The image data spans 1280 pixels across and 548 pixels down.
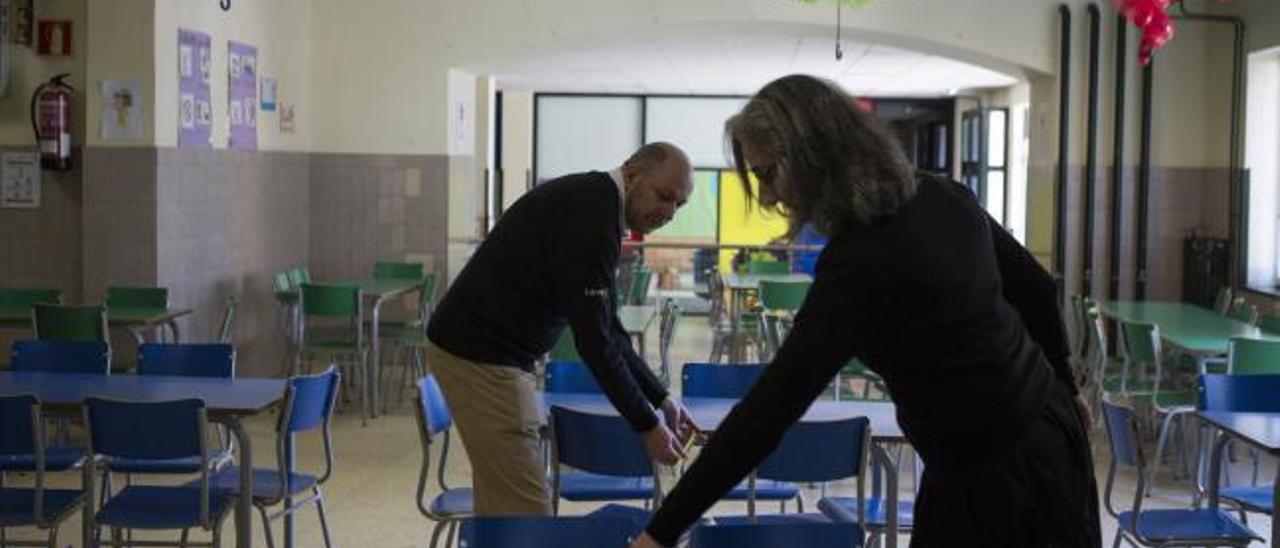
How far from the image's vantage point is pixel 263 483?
5.30m

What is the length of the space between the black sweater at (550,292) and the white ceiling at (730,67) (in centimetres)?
786

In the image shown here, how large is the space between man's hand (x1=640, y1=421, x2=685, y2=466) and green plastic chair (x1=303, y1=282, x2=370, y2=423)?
19.0 ft

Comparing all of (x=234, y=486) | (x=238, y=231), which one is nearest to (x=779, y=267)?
(x=238, y=231)

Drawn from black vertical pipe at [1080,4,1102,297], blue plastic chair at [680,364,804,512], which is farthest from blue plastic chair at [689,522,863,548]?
black vertical pipe at [1080,4,1102,297]

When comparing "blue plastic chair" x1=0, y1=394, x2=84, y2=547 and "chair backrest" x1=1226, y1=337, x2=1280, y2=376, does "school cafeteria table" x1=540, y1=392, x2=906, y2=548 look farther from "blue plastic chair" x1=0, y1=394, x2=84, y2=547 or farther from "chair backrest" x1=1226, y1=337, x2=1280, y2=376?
"chair backrest" x1=1226, y1=337, x2=1280, y2=376

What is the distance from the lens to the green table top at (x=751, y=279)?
35.8 ft

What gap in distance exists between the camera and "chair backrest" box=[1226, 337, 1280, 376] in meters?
6.97

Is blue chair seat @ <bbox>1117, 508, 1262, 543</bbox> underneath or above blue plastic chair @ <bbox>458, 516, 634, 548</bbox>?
underneath

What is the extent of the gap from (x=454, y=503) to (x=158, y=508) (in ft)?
2.92

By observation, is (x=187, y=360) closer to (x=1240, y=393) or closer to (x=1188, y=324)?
(x=1240, y=393)

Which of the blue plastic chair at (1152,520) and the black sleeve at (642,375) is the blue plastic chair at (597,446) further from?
the blue plastic chair at (1152,520)

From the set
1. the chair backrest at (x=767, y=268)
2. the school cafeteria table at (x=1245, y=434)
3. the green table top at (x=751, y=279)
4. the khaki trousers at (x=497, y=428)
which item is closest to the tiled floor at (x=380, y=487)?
the school cafeteria table at (x=1245, y=434)

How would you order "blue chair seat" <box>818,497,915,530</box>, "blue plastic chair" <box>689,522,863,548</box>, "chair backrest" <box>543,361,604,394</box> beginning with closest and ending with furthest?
"blue plastic chair" <box>689,522,863,548</box>, "blue chair seat" <box>818,497,915,530</box>, "chair backrest" <box>543,361,604,394</box>

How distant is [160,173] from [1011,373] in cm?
714
